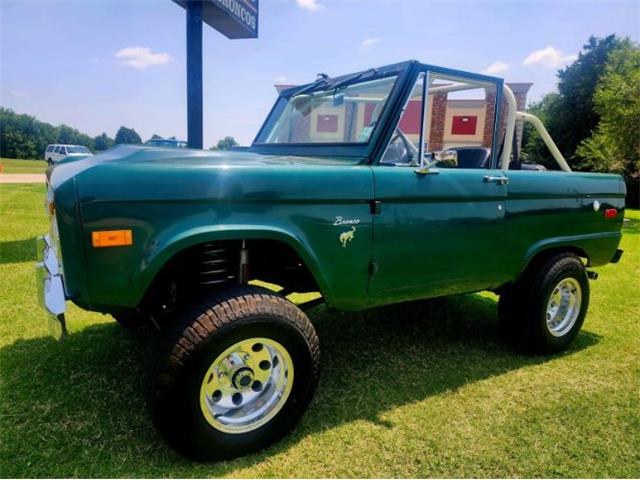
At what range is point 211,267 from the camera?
2.43 m

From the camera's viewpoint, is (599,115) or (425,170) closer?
(425,170)

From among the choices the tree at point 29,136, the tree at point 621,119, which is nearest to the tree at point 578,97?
the tree at point 621,119

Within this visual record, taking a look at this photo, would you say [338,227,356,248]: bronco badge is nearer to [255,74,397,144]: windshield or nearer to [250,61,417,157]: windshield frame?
[250,61,417,157]: windshield frame

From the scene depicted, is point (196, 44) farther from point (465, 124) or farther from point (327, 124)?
point (465, 124)

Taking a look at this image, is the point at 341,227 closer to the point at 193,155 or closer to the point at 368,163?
the point at 368,163

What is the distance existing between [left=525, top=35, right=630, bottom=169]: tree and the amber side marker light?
30.3 m

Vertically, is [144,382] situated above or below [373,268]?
below

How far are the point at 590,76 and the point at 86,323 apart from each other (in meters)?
35.4

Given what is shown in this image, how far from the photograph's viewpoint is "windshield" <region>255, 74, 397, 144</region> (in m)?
2.97

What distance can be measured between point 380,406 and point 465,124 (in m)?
2.40

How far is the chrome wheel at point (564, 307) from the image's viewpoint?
3.69 meters

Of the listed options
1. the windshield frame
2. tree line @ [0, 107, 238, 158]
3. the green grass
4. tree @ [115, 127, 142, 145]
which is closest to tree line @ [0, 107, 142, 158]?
tree line @ [0, 107, 238, 158]

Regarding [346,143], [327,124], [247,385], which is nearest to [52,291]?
[247,385]

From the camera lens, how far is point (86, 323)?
379cm
